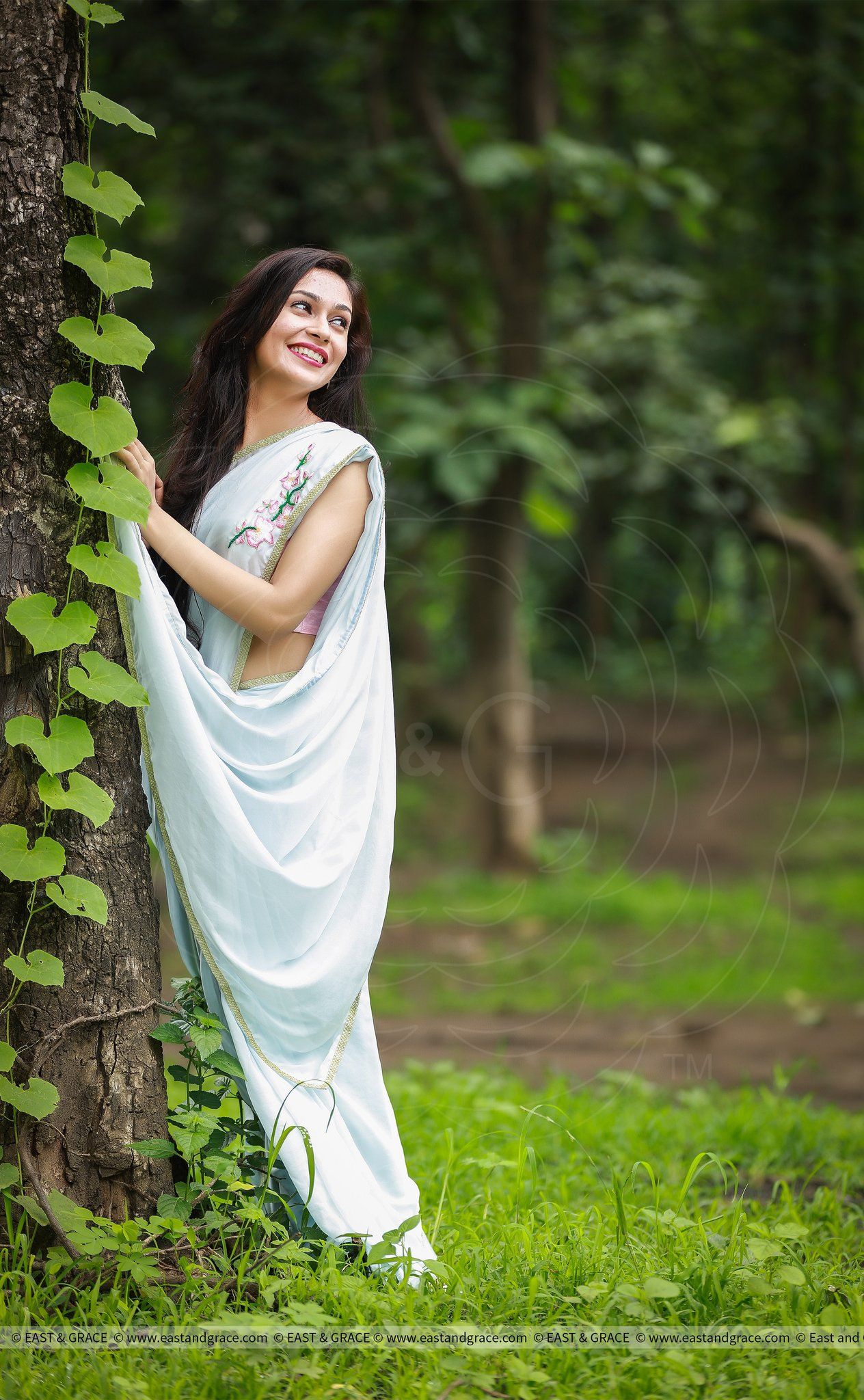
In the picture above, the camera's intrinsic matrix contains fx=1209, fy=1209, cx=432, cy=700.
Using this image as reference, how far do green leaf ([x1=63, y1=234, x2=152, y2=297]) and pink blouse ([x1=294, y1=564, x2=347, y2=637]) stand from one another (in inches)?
27.9

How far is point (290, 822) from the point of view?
2463mm

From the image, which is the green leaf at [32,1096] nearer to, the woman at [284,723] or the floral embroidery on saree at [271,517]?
the woman at [284,723]

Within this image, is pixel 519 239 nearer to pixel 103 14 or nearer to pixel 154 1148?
pixel 103 14

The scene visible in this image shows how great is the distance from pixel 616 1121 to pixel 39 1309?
215 centimetres

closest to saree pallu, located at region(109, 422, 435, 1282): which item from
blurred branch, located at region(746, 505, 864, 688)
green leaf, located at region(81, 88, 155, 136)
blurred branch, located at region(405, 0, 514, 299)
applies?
green leaf, located at region(81, 88, 155, 136)

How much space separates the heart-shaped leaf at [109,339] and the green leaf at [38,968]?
43.2 inches

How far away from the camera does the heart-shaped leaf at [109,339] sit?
222cm

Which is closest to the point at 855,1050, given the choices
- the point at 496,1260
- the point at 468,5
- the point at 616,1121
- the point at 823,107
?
the point at 616,1121

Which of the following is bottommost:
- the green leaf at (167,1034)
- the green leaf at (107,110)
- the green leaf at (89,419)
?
the green leaf at (167,1034)

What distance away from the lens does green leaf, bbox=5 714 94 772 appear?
7.22 ft

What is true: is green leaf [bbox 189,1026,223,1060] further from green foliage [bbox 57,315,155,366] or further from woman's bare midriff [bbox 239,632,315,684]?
green foliage [bbox 57,315,155,366]

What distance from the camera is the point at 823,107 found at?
33.9 ft

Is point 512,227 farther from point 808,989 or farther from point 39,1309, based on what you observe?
point 39,1309

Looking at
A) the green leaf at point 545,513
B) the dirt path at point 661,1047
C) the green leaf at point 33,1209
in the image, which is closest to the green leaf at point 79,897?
the green leaf at point 33,1209
